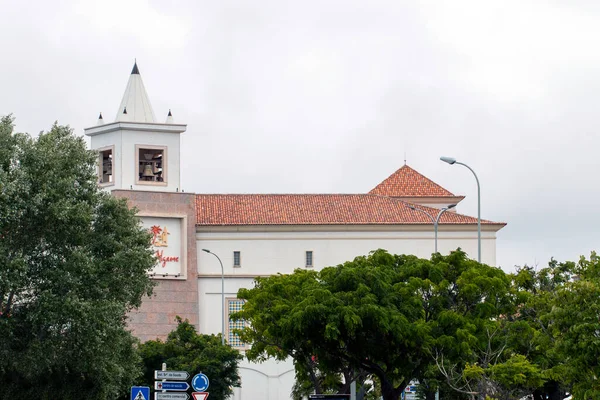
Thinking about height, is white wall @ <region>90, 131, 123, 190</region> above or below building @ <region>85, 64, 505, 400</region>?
above

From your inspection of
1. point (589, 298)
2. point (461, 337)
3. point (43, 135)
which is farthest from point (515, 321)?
point (43, 135)

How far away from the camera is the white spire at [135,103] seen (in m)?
89.0

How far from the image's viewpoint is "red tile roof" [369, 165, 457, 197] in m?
103

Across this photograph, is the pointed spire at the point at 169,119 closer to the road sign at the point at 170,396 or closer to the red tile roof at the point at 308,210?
the red tile roof at the point at 308,210

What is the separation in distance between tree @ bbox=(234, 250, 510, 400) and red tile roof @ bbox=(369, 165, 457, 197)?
50815mm

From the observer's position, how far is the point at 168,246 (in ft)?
293

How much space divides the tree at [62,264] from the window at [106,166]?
42.7 m

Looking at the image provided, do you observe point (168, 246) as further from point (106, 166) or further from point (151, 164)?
point (106, 166)

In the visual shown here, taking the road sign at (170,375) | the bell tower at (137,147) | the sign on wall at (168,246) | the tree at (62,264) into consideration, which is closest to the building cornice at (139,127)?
the bell tower at (137,147)

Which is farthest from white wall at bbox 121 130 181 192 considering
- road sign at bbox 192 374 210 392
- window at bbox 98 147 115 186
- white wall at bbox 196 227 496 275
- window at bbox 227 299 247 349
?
road sign at bbox 192 374 210 392

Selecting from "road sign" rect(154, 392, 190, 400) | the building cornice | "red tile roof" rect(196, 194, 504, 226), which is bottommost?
"road sign" rect(154, 392, 190, 400)

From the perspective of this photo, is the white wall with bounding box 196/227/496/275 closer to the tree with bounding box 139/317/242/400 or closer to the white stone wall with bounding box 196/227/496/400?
the white stone wall with bounding box 196/227/496/400

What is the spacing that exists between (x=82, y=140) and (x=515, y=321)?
635 inches

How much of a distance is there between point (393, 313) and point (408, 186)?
5695 centimetres
